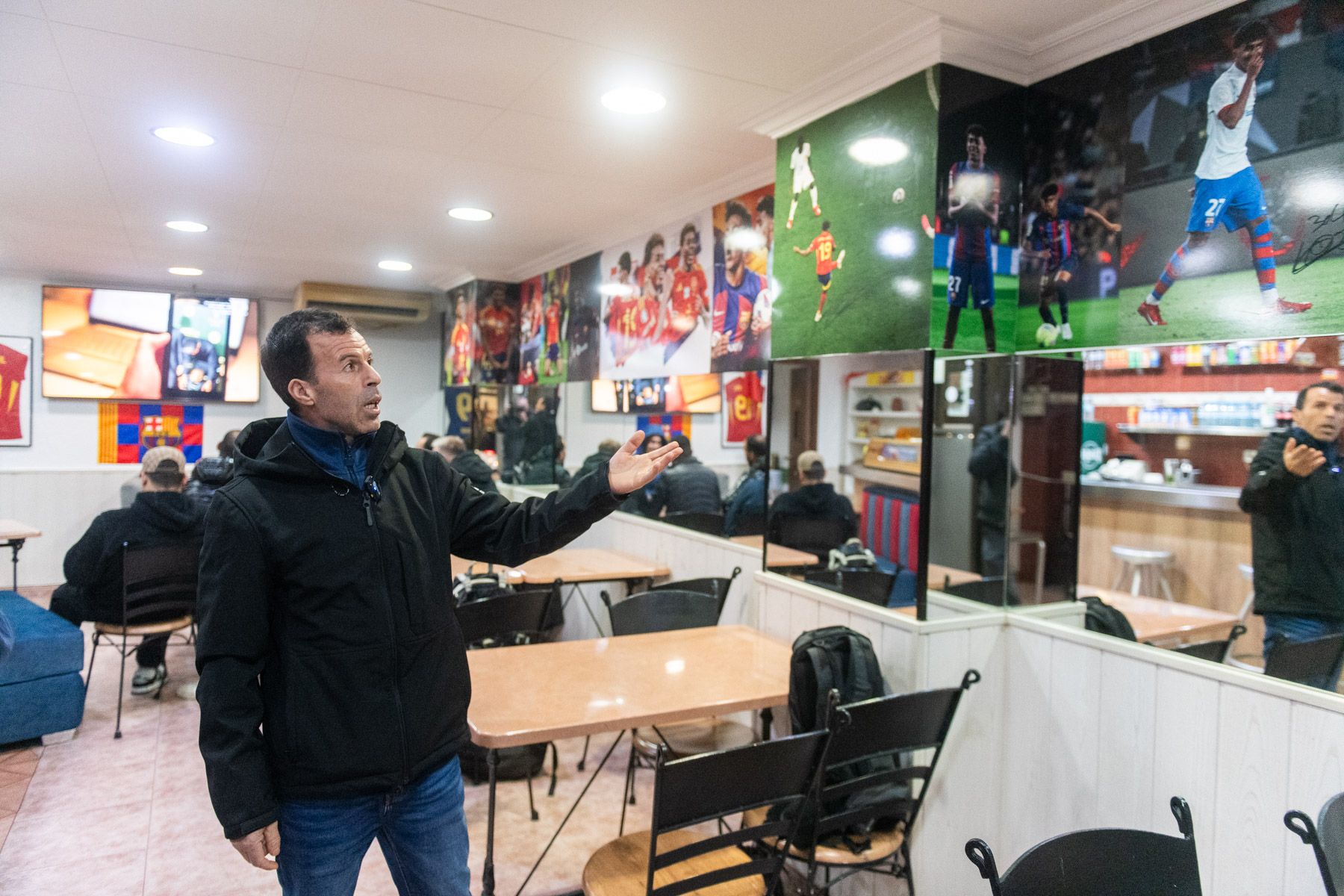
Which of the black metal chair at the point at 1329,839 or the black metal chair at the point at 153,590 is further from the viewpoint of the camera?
the black metal chair at the point at 153,590

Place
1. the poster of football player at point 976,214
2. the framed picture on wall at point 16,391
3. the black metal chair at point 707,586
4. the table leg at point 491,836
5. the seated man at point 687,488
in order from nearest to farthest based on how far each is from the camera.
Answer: the table leg at point 491,836
the poster of football player at point 976,214
the black metal chair at point 707,586
the seated man at point 687,488
the framed picture on wall at point 16,391

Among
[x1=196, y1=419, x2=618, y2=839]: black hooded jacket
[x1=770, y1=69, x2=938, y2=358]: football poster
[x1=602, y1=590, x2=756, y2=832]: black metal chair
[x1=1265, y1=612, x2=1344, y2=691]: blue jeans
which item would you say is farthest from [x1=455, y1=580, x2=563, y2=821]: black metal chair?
[x1=1265, y1=612, x2=1344, y2=691]: blue jeans

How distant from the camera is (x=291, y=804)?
1.53 meters

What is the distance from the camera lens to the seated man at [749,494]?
3.91 metres

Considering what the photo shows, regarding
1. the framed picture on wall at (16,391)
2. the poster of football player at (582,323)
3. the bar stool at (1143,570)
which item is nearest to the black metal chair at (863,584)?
the poster of football player at (582,323)

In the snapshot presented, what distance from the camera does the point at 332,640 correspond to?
1.52m

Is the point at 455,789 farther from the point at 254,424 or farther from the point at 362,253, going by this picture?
the point at 362,253

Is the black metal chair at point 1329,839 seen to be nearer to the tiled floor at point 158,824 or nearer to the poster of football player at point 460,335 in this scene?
the tiled floor at point 158,824

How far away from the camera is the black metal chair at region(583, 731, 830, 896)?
1694mm

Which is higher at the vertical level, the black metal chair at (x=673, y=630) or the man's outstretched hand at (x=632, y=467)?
the man's outstretched hand at (x=632, y=467)

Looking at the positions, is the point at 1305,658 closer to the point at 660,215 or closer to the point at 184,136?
the point at 660,215

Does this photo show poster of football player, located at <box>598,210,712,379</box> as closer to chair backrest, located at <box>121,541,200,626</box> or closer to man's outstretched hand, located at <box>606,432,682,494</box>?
chair backrest, located at <box>121,541,200,626</box>

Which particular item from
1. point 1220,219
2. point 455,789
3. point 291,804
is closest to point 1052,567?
point 1220,219
